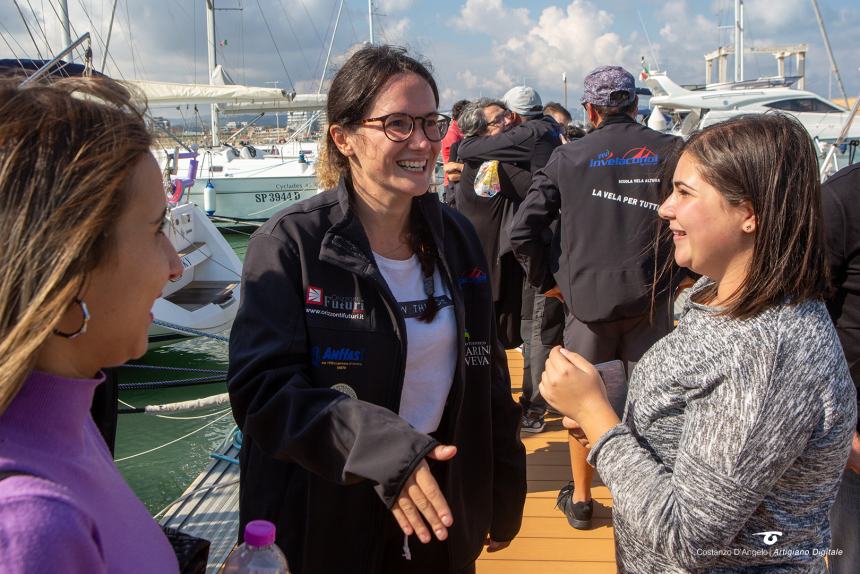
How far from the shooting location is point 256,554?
121cm

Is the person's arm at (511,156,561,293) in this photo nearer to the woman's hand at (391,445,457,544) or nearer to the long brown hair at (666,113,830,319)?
the long brown hair at (666,113,830,319)

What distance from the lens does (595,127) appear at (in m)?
3.72

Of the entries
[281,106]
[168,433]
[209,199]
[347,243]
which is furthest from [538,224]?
[209,199]

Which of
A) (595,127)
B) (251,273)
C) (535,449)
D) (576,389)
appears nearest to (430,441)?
(576,389)

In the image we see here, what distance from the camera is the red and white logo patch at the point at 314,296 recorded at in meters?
1.72

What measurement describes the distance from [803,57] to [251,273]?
48.4m

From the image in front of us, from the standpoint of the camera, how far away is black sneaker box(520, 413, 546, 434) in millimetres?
4676

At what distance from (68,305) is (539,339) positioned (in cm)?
397

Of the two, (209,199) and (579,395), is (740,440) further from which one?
(209,199)

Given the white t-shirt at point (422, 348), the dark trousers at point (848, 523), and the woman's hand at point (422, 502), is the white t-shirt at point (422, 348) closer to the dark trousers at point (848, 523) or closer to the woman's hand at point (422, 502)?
the woman's hand at point (422, 502)

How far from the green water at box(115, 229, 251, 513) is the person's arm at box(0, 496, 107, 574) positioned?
5.47 m

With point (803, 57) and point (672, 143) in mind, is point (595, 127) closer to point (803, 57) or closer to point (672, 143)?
point (672, 143)

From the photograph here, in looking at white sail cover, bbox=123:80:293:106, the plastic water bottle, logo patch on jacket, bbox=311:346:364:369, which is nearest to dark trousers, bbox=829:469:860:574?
logo patch on jacket, bbox=311:346:364:369

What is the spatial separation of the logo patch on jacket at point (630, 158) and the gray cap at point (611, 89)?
31 cm
